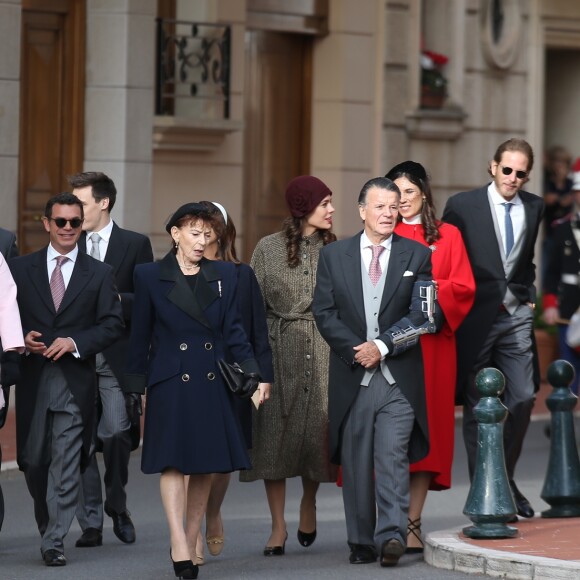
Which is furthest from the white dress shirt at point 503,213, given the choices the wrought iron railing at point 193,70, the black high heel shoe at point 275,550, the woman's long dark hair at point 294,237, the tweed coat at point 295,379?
the wrought iron railing at point 193,70

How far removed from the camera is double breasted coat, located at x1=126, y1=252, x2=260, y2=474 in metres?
9.14

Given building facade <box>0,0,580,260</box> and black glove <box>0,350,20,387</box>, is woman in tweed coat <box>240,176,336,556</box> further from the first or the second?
building facade <box>0,0,580,260</box>

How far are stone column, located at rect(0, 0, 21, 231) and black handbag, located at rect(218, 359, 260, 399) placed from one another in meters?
7.17

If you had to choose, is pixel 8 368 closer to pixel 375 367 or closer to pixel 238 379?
pixel 238 379

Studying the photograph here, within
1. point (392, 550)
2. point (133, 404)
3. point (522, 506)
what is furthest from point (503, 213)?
point (133, 404)

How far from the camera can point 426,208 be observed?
33.6 ft

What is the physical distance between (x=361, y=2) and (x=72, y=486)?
11364 millimetres

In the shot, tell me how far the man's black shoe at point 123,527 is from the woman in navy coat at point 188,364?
1202 mm

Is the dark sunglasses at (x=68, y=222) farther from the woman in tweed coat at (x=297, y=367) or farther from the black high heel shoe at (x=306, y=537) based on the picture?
the black high heel shoe at (x=306, y=537)

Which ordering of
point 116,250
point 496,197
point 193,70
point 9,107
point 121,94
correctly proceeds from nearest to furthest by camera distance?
1. point 116,250
2. point 496,197
3. point 9,107
4. point 121,94
5. point 193,70

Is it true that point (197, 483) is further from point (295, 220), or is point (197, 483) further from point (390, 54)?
point (390, 54)

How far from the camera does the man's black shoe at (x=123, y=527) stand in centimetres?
1049

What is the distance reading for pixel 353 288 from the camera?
381 inches

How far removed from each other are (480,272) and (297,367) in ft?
4.10
